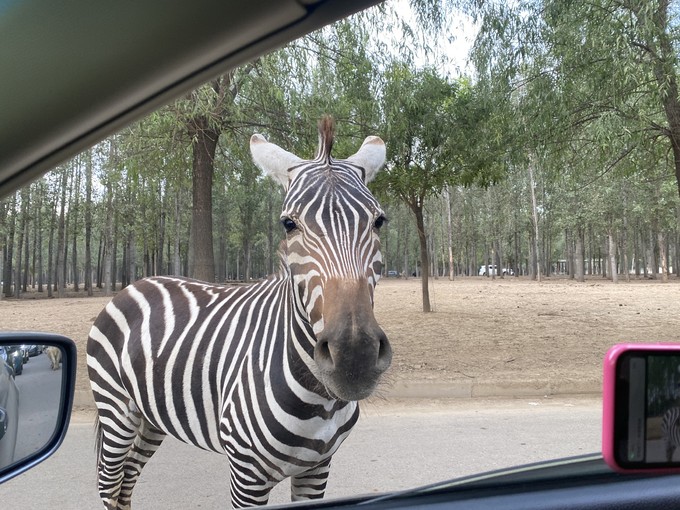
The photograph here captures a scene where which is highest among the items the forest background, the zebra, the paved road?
the forest background

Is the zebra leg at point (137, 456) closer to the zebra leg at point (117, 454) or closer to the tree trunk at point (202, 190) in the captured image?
the zebra leg at point (117, 454)

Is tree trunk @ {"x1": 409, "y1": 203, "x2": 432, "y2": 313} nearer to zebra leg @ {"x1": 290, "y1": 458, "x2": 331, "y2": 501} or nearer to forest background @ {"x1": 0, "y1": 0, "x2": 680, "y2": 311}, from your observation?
forest background @ {"x1": 0, "y1": 0, "x2": 680, "y2": 311}

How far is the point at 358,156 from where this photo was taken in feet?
8.94

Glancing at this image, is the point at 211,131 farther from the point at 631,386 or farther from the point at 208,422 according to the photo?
the point at 631,386

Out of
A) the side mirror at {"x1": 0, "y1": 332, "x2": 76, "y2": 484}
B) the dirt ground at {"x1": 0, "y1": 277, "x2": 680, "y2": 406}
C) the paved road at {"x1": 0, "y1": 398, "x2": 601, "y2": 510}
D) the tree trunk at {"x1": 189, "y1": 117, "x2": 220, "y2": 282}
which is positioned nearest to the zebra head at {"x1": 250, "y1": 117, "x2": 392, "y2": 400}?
the side mirror at {"x1": 0, "y1": 332, "x2": 76, "y2": 484}

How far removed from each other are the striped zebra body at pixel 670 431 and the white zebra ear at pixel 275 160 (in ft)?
6.42

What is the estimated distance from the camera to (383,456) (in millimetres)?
4715

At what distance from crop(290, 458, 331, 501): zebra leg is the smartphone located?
189 cm

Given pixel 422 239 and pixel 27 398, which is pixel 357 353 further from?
pixel 422 239

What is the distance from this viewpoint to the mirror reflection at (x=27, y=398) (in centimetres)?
122

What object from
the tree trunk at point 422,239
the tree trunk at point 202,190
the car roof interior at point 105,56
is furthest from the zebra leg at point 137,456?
the tree trunk at point 422,239

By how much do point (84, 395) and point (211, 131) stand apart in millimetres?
3500

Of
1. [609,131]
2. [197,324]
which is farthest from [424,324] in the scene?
[197,324]

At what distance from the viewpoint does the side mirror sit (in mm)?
1228
